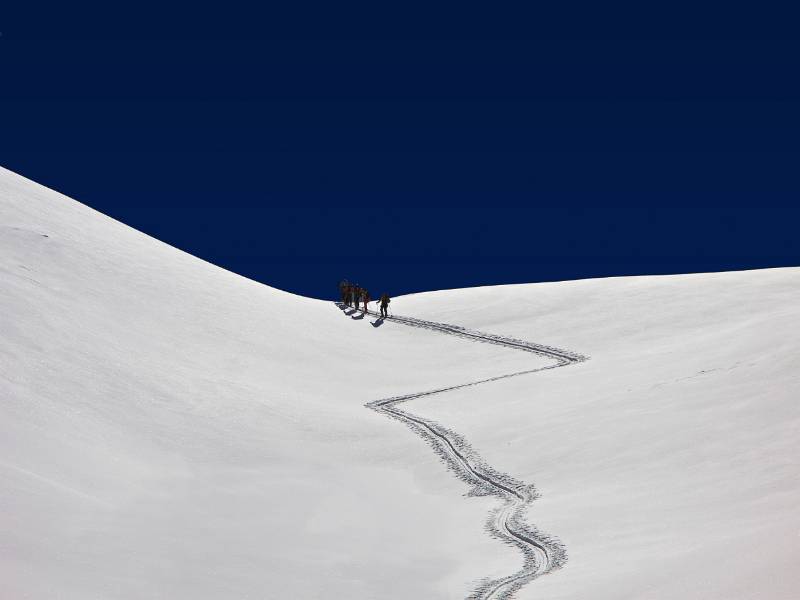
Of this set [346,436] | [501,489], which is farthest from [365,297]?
[501,489]

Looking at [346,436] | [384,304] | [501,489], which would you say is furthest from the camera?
[384,304]

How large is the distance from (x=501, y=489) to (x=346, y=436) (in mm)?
6573

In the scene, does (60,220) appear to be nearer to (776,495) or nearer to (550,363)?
(550,363)

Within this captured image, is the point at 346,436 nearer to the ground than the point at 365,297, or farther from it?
nearer to the ground

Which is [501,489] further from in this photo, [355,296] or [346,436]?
[355,296]

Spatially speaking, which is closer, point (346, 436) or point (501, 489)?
point (501, 489)

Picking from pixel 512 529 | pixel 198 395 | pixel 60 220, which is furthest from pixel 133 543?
pixel 60 220

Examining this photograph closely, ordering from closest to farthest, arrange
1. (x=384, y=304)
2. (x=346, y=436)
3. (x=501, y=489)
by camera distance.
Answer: (x=501, y=489) < (x=346, y=436) < (x=384, y=304)

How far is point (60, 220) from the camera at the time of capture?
3722 centimetres

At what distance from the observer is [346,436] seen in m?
25.7

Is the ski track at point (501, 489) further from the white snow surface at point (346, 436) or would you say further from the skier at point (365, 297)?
the skier at point (365, 297)

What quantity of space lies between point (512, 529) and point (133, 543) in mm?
6604

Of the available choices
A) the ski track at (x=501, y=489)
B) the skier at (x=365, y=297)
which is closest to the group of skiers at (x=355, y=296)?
the skier at (x=365, y=297)

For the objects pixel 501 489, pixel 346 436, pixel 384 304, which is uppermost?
pixel 384 304
